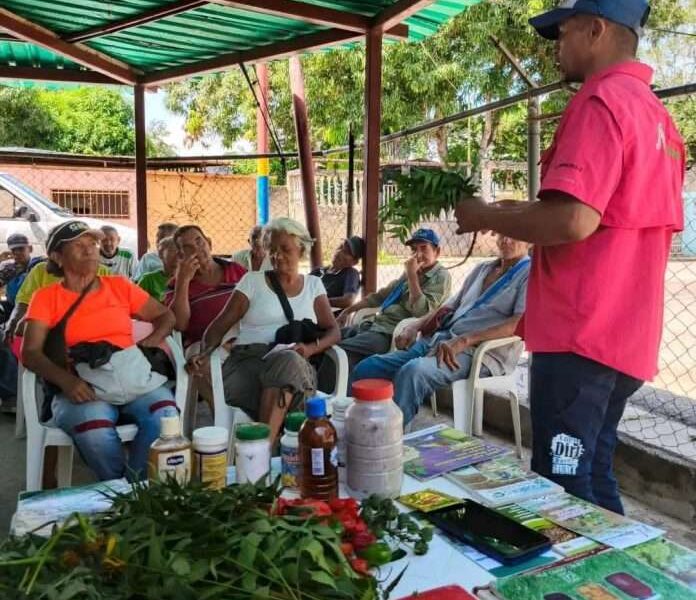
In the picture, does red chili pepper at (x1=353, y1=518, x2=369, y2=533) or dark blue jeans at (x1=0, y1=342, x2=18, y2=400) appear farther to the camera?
dark blue jeans at (x1=0, y1=342, x2=18, y2=400)

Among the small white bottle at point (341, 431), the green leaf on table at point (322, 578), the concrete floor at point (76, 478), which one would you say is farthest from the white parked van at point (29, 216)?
the green leaf on table at point (322, 578)

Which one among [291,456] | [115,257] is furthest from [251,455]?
[115,257]

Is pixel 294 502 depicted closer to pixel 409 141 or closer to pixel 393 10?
pixel 393 10

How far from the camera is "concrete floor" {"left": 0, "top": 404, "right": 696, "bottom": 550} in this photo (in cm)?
283

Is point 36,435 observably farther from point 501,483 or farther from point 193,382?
point 501,483

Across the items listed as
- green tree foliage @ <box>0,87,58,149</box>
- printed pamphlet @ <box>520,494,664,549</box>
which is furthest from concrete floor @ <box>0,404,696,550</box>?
green tree foliage @ <box>0,87,58,149</box>

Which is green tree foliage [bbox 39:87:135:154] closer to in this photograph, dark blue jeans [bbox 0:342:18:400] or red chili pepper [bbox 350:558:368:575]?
dark blue jeans [bbox 0:342:18:400]

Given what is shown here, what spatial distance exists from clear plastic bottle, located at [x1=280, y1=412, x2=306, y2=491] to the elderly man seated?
1803 mm

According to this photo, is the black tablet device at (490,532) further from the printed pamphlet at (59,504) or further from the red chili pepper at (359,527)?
the printed pamphlet at (59,504)

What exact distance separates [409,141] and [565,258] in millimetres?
4342

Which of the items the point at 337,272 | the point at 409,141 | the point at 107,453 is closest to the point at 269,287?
the point at 107,453

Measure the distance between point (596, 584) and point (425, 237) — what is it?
3116 mm

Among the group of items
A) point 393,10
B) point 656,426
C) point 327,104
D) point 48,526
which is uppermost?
point 327,104

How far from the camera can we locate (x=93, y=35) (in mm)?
5328
